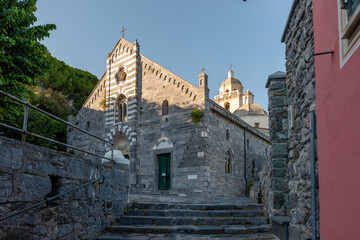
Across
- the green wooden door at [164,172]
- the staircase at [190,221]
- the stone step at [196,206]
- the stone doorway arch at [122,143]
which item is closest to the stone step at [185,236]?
the staircase at [190,221]

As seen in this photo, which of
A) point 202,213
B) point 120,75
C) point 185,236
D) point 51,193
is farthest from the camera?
point 120,75

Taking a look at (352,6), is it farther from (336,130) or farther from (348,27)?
(336,130)

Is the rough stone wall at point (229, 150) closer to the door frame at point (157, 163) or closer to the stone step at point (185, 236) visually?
the door frame at point (157, 163)

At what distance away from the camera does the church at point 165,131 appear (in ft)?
53.1

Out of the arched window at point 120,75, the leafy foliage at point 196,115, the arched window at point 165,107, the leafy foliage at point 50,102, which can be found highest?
the arched window at point 120,75

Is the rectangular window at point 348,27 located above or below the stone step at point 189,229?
above

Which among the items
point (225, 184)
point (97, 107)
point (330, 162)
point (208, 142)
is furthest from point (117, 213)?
point (97, 107)

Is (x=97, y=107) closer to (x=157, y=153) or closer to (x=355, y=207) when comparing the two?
(x=157, y=153)

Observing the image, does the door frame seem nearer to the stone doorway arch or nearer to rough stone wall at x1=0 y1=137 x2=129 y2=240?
the stone doorway arch

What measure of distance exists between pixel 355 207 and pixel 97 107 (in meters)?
20.5

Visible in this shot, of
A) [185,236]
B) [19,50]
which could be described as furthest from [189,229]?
[19,50]

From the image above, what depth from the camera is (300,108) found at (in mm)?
4457

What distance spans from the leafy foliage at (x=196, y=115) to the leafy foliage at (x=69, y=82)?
57.7ft

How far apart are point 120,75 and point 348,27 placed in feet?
62.9
